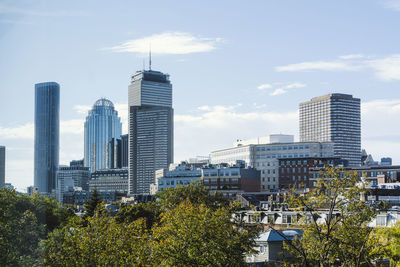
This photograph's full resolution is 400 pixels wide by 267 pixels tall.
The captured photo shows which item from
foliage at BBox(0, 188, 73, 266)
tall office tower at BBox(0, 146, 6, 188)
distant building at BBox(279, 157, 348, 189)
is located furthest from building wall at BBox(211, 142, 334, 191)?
tall office tower at BBox(0, 146, 6, 188)

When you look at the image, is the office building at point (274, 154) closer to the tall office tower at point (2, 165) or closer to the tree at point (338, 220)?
the tall office tower at point (2, 165)

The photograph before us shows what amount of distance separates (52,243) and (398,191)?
7312 cm

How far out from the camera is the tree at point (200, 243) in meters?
37.0

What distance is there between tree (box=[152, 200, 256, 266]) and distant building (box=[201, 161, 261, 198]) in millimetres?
109200

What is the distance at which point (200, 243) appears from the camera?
38375 mm

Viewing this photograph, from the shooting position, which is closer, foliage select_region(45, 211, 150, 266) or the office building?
foliage select_region(45, 211, 150, 266)

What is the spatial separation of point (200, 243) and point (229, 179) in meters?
119

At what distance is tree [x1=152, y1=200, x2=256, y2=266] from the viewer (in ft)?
121

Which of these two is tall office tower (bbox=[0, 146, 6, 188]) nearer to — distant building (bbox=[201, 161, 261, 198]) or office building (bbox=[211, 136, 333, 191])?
distant building (bbox=[201, 161, 261, 198])

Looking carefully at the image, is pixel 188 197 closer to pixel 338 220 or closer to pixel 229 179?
pixel 338 220

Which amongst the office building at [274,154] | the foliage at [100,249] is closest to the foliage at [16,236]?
the foliage at [100,249]

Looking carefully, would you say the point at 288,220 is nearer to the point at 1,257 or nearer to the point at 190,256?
the point at 190,256

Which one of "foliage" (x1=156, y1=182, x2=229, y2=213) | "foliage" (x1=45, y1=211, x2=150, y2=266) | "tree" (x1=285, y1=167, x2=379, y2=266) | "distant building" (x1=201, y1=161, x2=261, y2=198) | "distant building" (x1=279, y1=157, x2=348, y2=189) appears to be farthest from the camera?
"distant building" (x1=279, y1=157, x2=348, y2=189)

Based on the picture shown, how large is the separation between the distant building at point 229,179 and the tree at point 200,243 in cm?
10920
